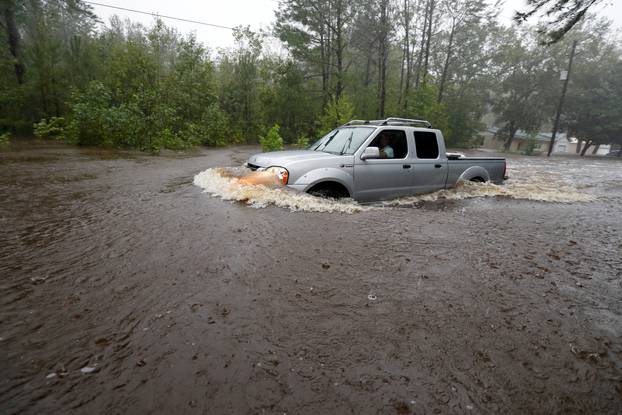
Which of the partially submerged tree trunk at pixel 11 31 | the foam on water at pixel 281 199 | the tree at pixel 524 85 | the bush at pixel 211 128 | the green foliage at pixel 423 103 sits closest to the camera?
the foam on water at pixel 281 199

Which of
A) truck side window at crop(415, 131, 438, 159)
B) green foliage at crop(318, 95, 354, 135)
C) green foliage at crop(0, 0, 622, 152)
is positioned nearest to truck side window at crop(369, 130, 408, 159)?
truck side window at crop(415, 131, 438, 159)

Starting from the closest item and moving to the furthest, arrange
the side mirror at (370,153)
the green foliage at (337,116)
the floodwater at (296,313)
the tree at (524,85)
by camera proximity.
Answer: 1. the floodwater at (296,313)
2. the side mirror at (370,153)
3. the green foliage at (337,116)
4. the tree at (524,85)

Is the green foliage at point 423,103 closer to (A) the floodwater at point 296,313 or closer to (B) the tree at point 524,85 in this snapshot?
(B) the tree at point 524,85

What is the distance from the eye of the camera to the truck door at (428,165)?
20.1 ft

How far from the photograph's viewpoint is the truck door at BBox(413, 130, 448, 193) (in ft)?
20.1

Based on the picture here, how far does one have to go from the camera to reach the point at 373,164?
5469mm

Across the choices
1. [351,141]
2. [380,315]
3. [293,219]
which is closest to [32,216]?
[293,219]

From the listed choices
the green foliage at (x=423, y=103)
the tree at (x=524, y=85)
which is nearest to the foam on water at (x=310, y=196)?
the green foliage at (x=423, y=103)

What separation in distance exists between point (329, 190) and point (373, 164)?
1059mm

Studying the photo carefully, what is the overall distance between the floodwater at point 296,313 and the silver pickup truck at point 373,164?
67cm

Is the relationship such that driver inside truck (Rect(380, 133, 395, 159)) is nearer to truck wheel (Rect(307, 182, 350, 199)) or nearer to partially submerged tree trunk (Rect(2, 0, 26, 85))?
truck wheel (Rect(307, 182, 350, 199))

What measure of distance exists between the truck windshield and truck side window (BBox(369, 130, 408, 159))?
26cm

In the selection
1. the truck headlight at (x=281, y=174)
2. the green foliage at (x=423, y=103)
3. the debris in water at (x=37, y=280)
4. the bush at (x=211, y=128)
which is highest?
the green foliage at (x=423, y=103)

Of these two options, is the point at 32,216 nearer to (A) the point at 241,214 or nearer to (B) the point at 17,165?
(A) the point at 241,214
